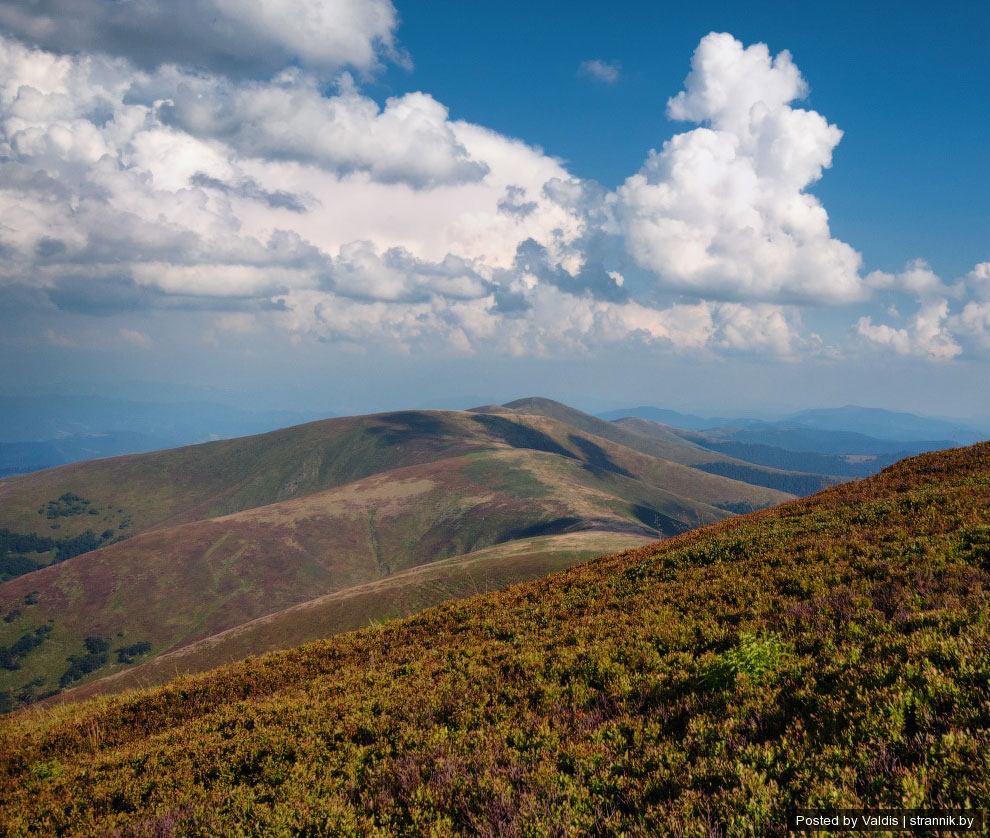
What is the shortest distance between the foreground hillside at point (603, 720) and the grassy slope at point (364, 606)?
207ft

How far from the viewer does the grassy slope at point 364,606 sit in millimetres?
79500

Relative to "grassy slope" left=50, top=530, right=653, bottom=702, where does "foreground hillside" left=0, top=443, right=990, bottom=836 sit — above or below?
above

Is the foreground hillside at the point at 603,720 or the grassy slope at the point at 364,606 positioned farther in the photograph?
the grassy slope at the point at 364,606

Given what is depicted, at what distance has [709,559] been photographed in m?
17.8

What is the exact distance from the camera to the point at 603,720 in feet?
27.9

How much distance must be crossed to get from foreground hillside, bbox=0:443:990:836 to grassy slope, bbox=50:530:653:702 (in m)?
63.2

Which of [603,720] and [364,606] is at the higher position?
[603,720]

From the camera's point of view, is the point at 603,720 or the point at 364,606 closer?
the point at 603,720

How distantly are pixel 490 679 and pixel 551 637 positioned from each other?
8.10 feet

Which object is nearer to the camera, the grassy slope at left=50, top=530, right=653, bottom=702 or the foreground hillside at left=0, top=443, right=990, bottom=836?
the foreground hillside at left=0, top=443, right=990, bottom=836

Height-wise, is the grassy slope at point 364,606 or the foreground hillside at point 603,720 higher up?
the foreground hillside at point 603,720

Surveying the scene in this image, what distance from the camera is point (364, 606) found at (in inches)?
3627

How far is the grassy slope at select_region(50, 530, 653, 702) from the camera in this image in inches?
3130

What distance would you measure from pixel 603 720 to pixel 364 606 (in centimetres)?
9228
